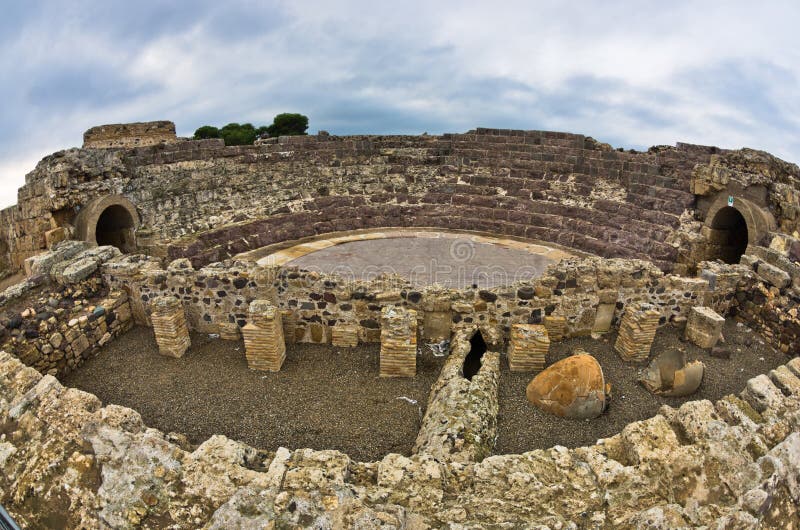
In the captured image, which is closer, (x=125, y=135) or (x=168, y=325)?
(x=168, y=325)

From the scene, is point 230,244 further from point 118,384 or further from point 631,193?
point 631,193

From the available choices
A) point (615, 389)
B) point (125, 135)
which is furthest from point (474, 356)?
point (125, 135)

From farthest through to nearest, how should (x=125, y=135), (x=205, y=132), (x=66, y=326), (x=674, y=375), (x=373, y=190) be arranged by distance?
1. (x=205, y=132)
2. (x=125, y=135)
3. (x=373, y=190)
4. (x=66, y=326)
5. (x=674, y=375)

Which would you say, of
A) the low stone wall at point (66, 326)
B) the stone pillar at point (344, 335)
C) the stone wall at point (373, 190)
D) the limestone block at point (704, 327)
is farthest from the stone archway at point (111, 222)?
the limestone block at point (704, 327)

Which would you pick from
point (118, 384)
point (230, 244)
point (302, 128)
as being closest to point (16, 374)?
point (118, 384)

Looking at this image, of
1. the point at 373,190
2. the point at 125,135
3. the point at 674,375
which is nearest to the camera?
the point at 674,375

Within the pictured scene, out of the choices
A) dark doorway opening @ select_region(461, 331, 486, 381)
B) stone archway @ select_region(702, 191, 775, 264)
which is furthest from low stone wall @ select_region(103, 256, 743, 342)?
stone archway @ select_region(702, 191, 775, 264)

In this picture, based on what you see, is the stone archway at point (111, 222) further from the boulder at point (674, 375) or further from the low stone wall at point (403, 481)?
the boulder at point (674, 375)

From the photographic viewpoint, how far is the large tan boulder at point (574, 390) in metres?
6.62

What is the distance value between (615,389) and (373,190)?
12028 millimetres

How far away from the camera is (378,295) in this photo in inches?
327

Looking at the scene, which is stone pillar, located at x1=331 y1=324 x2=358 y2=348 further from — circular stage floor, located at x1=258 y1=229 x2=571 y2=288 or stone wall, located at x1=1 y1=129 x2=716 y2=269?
stone wall, located at x1=1 y1=129 x2=716 y2=269

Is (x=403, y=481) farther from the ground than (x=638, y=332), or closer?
closer

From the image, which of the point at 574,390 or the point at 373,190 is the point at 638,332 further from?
the point at 373,190
